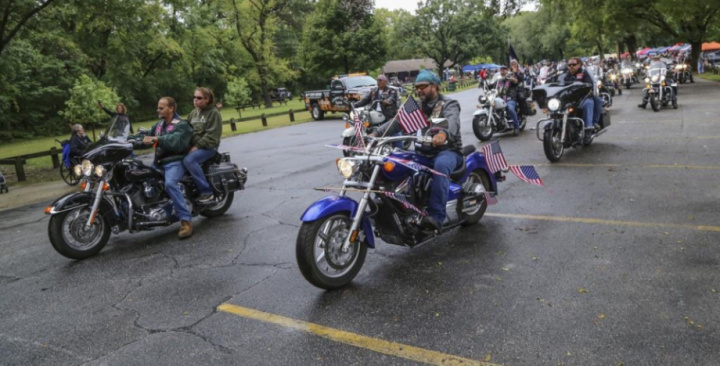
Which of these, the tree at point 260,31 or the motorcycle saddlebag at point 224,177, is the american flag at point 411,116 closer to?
the motorcycle saddlebag at point 224,177

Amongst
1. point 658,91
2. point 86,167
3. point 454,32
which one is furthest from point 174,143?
point 454,32

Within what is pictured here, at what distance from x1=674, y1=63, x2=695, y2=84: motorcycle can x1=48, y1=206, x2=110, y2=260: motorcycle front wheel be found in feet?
98.9

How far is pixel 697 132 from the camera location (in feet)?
36.6

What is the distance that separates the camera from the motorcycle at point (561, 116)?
9453 mm

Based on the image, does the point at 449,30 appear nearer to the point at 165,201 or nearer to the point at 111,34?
the point at 111,34

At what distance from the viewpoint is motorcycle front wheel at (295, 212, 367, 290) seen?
13.5 feet

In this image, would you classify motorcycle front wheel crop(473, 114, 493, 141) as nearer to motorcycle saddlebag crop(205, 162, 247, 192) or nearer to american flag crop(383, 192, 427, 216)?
motorcycle saddlebag crop(205, 162, 247, 192)

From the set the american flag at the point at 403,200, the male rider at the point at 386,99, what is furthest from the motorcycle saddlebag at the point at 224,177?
the male rider at the point at 386,99

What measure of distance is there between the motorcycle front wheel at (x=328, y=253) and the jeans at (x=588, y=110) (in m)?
7.43

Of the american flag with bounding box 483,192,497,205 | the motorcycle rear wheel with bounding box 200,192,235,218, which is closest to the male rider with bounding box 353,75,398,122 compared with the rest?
the motorcycle rear wheel with bounding box 200,192,235,218

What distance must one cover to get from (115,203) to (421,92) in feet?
13.1

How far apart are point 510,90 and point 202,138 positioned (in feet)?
30.7

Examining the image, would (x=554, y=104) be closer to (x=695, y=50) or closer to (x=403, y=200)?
(x=403, y=200)

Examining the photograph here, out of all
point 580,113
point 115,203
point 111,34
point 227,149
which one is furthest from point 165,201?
point 111,34
